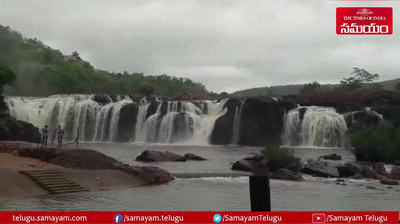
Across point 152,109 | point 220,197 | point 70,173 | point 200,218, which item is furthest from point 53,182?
point 152,109

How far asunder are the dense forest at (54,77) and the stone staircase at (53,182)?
62562mm

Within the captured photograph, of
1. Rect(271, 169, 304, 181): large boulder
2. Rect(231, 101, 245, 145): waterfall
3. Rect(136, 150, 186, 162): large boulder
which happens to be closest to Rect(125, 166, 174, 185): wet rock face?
Rect(271, 169, 304, 181): large boulder

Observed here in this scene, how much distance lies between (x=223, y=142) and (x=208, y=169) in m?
29.5

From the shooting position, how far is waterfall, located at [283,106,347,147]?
5597 centimetres

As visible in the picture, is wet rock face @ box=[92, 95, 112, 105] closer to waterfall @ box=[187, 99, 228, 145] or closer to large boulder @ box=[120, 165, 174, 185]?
waterfall @ box=[187, 99, 228, 145]

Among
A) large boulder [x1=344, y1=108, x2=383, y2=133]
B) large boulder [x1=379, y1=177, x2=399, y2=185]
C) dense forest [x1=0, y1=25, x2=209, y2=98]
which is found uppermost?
dense forest [x1=0, y1=25, x2=209, y2=98]

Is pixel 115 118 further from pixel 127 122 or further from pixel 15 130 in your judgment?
pixel 15 130

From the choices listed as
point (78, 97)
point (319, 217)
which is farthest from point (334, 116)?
point (319, 217)

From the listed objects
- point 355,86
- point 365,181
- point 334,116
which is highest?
point 355,86

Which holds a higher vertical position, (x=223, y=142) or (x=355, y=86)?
(x=355, y=86)

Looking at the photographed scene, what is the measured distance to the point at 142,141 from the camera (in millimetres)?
59406

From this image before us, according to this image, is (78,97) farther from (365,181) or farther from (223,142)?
(365,181)

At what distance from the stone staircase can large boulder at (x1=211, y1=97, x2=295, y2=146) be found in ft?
130

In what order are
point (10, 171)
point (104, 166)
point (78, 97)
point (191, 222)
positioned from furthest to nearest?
point (78, 97), point (104, 166), point (10, 171), point (191, 222)
